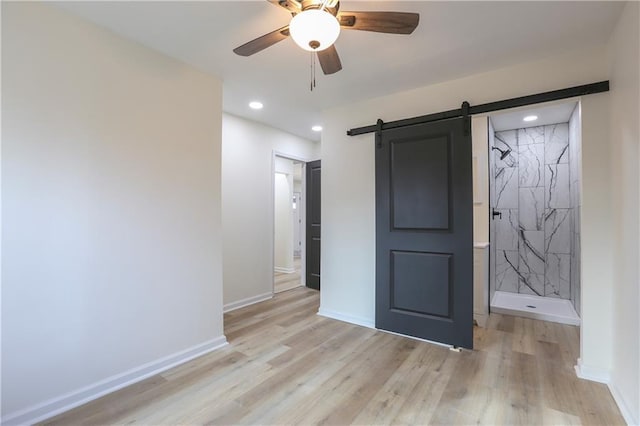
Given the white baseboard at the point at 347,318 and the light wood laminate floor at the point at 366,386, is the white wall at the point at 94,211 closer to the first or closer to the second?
the light wood laminate floor at the point at 366,386

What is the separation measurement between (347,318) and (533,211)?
3.19m

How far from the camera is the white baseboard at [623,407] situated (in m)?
1.67

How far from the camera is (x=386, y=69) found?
264cm

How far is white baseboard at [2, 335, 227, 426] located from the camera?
5.68 feet

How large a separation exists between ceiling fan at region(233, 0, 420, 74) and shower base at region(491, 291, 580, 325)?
3538mm

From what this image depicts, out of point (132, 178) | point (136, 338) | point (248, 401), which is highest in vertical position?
point (132, 178)

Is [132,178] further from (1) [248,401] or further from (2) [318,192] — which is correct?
(2) [318,192]

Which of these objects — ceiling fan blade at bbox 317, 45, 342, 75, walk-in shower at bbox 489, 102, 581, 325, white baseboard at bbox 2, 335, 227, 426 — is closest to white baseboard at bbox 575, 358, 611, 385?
walk-in shower at bbox 489, 102, 581, 325

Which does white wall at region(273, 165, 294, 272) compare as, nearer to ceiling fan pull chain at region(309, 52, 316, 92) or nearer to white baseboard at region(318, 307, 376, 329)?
white baseboard at region(318, 307, 376, 329)

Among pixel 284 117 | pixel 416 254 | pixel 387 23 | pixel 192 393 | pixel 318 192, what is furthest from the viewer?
pixel 318 192

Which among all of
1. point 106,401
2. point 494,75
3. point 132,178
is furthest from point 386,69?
point 106,401

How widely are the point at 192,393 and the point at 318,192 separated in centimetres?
339

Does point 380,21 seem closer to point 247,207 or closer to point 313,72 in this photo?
point 313,72

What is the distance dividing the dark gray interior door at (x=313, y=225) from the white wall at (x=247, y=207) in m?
0.67
